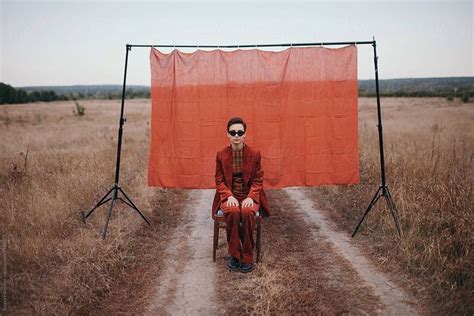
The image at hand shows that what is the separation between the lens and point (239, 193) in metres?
5.20

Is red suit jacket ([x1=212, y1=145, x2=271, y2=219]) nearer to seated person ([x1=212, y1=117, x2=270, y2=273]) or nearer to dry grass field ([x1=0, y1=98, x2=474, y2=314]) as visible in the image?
seated person ([x1=212, y1=117, x2=270, y2=273])

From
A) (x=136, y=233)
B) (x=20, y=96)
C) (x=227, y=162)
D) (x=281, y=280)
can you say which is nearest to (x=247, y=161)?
(x=227, y=162)

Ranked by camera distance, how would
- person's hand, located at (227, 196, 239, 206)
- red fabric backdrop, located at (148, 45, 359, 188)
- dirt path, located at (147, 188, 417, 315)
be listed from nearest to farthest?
dirt path, located at (147, 188, 417, 315) → person's hand, located at (227, 196, 239, 206) → red fabric backdrop, located at (148, 45, 359, 188)

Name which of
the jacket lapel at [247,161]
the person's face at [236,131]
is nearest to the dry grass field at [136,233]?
the jacket lapel at [247,161]

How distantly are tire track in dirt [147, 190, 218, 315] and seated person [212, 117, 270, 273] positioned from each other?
1.51ft

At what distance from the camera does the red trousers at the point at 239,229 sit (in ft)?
15.1

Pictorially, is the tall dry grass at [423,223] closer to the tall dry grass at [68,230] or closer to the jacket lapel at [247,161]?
the jacket lapel at [247,161]

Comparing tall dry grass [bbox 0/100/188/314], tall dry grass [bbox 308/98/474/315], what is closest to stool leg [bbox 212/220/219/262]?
tall dry grass [bbox 0/100/188/314]

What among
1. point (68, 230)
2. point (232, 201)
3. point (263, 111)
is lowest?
point (68, 230)

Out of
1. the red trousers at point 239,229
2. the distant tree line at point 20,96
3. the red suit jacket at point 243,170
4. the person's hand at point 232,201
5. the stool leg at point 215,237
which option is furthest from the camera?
the distant tree line at point 20,96

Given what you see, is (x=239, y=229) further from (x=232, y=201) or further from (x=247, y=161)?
(x=247, y=161)

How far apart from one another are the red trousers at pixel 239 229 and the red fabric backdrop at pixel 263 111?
1.24 m

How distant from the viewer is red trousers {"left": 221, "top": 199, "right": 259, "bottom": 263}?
461 cm

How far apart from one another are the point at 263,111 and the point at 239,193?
146cm
